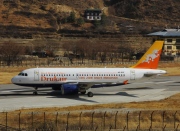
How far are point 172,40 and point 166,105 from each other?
10282 centimetres

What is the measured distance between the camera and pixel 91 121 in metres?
42.4

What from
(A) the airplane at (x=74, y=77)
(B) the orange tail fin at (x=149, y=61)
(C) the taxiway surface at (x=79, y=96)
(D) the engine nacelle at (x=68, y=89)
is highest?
(B) the orange tail fin at (x=149, y=61)

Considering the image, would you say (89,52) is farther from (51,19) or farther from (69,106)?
(69,106)

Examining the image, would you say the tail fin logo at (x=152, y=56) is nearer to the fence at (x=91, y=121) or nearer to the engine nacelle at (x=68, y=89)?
the engine nacelle at (x=68, y=89)

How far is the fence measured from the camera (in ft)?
129

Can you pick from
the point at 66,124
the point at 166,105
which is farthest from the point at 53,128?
the point at 166,105

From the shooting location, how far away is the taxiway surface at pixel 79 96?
52.2 metres

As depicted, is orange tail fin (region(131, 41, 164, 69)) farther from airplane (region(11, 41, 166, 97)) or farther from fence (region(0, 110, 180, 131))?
A: fence (region(0, 110, 180, 131))

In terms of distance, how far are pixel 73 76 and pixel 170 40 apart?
9780cm

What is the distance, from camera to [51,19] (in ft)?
643

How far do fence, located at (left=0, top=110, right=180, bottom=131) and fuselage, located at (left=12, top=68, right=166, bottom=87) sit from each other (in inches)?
553

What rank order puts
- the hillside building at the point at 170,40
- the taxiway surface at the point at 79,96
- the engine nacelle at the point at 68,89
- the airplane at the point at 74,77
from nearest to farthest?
the taxiway surface at the point at 79,96 → the engine nacelle at the point at 68,89 → the airplane at the point at 74,77 → the hillside building at the point at 170,40

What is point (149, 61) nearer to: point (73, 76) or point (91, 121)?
point (73, 76)

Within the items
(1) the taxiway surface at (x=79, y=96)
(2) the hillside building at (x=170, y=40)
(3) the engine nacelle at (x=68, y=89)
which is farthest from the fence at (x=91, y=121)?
(2) the hillside building at (x=170, y=40)
